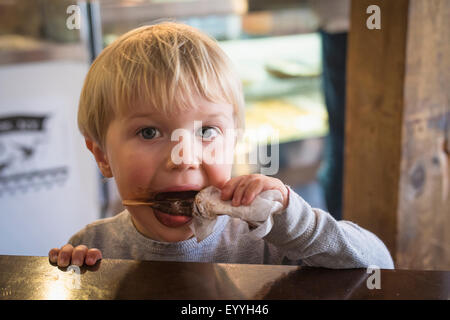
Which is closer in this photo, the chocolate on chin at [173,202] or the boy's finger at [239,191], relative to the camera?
the boy's finger at [239,191]

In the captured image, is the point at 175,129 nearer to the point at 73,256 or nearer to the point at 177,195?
the point at 177,195

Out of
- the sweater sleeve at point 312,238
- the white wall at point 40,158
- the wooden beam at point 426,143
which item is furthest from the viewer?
the white wall at point 40,158

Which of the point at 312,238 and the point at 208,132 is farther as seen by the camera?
the point at 208,132

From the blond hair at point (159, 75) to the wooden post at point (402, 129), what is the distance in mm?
513

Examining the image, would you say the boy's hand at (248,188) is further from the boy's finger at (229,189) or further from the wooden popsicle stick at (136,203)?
the wooden popsicle stick at (136,203)

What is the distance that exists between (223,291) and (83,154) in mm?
2128

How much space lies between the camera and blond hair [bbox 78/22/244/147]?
94 centimetres

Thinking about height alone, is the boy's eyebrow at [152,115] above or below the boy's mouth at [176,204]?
above

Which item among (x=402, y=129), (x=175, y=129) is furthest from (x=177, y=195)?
(x=402, y=129)

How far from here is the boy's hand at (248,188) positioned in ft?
2.47

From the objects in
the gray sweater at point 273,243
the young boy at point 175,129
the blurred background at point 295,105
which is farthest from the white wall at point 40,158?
the young boy at point 175,129

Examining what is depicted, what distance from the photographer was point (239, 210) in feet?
2.41

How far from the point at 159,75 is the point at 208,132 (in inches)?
5.8

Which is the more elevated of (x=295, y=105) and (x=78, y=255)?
(x=78, y=255)
